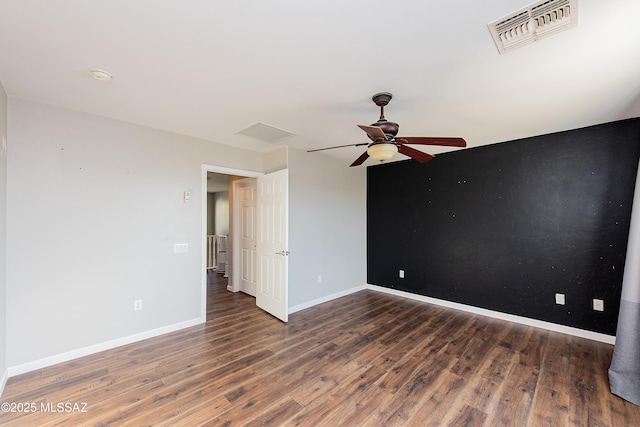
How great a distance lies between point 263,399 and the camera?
7.14 ft

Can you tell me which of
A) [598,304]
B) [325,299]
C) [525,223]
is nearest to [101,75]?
[325,299]

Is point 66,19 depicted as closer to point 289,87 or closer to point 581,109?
point 289,87

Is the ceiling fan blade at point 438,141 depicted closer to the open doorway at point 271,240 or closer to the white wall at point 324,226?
the open doorway at point 271,240

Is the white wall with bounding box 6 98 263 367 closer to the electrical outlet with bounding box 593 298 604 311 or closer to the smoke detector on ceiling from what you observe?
the smoke detector on ceiling

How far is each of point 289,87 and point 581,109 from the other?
2.99 meters

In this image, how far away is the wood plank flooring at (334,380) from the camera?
1993mm

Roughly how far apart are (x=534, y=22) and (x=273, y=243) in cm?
348

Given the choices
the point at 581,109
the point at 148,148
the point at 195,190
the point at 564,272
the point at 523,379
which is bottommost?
the point at 523,379

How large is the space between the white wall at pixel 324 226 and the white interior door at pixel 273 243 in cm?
32

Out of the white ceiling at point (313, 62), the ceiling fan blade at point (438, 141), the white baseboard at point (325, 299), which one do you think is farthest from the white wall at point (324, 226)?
the ceiling fan blade at point (438, 141)

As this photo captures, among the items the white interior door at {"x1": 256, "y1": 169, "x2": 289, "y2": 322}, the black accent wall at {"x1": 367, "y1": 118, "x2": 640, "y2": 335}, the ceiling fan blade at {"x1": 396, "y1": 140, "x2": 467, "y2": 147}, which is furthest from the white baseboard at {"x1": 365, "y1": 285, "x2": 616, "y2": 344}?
the ceiling fan blade at {"x1": 396, "y1": 140, "x2": 467, "y2": 147}

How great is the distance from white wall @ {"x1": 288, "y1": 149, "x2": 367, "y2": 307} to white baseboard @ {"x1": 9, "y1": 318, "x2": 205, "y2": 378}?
1.61 m

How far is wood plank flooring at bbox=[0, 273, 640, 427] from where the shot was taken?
1.99 m

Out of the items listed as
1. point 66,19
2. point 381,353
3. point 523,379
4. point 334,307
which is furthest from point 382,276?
point 66,19
